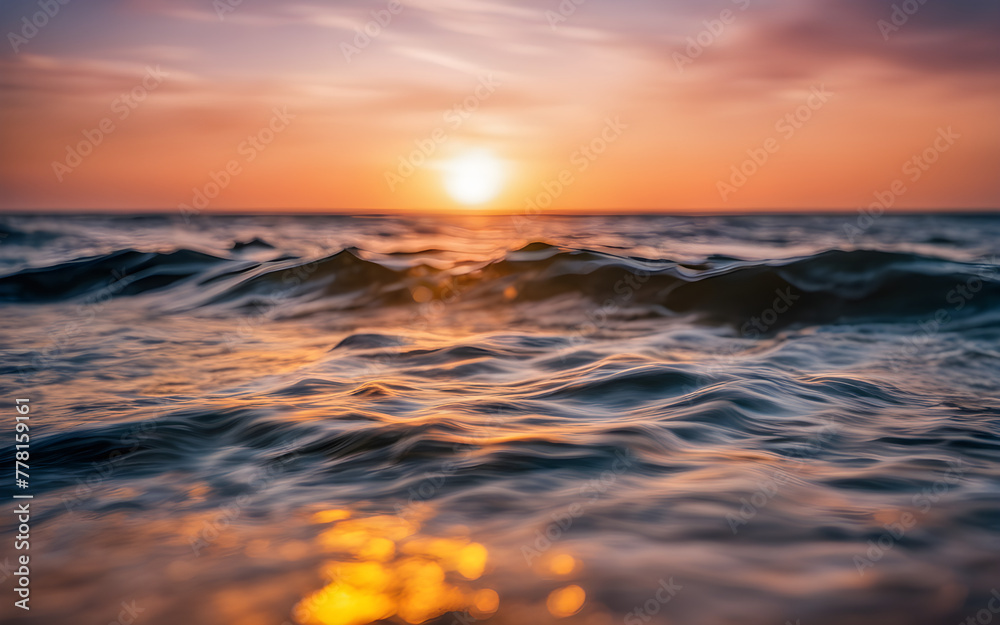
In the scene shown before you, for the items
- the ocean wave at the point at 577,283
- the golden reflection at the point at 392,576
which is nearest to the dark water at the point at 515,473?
the golden reflection at the point at 392,576

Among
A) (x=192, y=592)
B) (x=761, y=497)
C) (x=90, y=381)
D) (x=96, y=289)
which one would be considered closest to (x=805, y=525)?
(x=761, y=497)

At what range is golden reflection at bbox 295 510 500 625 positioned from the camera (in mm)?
1900

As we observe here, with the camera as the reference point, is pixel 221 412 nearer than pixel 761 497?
No

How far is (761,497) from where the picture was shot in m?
2.67

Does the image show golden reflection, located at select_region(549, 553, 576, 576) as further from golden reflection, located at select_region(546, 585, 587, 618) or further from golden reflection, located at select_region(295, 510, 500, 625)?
golden reflection, located at select_region(295, 510, 500, 625)

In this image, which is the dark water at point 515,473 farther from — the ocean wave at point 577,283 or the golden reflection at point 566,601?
the ocean wave at point 577,283

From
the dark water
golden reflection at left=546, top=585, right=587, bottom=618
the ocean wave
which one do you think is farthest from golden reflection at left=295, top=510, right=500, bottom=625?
the ocean wave

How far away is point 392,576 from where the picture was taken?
2070 mm

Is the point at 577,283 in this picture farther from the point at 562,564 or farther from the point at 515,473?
the point at 562,564

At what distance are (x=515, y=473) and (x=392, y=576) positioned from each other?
97 centimetres

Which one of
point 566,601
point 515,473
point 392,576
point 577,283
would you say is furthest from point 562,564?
point 577,283

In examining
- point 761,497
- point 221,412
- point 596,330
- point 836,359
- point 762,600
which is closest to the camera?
point 762,600

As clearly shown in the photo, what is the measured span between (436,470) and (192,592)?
45.9 inches

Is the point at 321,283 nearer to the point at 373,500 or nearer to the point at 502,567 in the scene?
the point at 373,500
